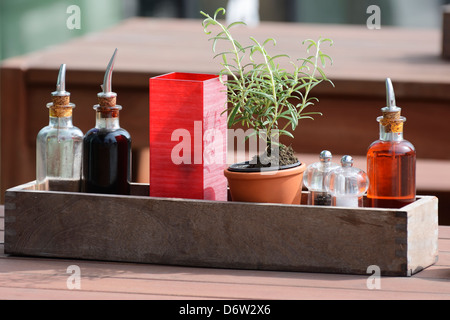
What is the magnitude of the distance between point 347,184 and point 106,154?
383 mm

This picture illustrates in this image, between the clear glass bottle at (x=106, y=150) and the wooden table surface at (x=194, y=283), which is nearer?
the wooden table surface at (x=194, y=283)

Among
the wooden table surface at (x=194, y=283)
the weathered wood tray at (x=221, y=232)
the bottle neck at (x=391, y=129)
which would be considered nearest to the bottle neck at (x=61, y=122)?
the weathered wood tray at (x=221, y=232)

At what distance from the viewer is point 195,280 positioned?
3.87 feet

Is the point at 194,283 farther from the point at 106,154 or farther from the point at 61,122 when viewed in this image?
the point at 61,122

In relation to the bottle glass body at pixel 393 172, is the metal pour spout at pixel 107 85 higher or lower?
higher

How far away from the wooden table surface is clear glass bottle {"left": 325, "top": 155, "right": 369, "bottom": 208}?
12cm

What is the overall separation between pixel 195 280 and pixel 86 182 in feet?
0.89

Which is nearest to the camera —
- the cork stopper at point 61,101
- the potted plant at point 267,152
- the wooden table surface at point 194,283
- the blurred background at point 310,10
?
the wooden table surface at point 194,283

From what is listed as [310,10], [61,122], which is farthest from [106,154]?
[310,10]

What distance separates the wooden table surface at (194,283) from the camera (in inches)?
43.9

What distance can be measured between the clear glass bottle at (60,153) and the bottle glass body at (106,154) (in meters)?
0.05

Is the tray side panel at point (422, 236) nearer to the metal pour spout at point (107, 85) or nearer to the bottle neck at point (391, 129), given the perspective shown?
the bottle neck at point (391, 129)

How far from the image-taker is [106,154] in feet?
4.27
